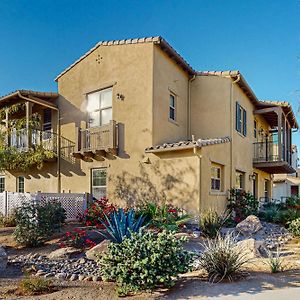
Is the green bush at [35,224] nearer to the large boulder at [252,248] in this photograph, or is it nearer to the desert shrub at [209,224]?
the desert shrub at [209,224]

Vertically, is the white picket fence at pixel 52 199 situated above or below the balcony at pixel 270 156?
below

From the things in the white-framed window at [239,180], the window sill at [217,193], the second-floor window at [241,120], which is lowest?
the window sill at [217,193]

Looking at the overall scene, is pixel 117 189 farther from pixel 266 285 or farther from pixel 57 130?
pixel 266 285

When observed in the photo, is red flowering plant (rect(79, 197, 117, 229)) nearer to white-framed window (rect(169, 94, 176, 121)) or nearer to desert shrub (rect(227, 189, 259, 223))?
white-framed window (rect(169, 94, 176, 121))

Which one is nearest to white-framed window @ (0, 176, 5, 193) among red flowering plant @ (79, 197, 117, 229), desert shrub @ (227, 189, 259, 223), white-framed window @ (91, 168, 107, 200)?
white-framed window @ (91, 168, 107, 200)

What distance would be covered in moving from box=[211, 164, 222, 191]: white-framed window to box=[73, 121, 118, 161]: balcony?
466 cm

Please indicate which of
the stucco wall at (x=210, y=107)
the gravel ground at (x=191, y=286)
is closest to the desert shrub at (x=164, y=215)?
the gravel ground at (x=191, y=286)

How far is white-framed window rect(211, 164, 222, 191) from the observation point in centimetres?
1425

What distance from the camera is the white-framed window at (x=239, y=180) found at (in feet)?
56.4

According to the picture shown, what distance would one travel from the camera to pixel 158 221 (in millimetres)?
11594

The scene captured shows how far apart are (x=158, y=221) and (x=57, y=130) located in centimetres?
917

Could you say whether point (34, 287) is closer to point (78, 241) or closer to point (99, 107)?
point (78, 241)

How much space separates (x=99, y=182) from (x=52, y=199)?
A: 141 inches

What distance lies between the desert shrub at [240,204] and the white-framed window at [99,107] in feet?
23.6
